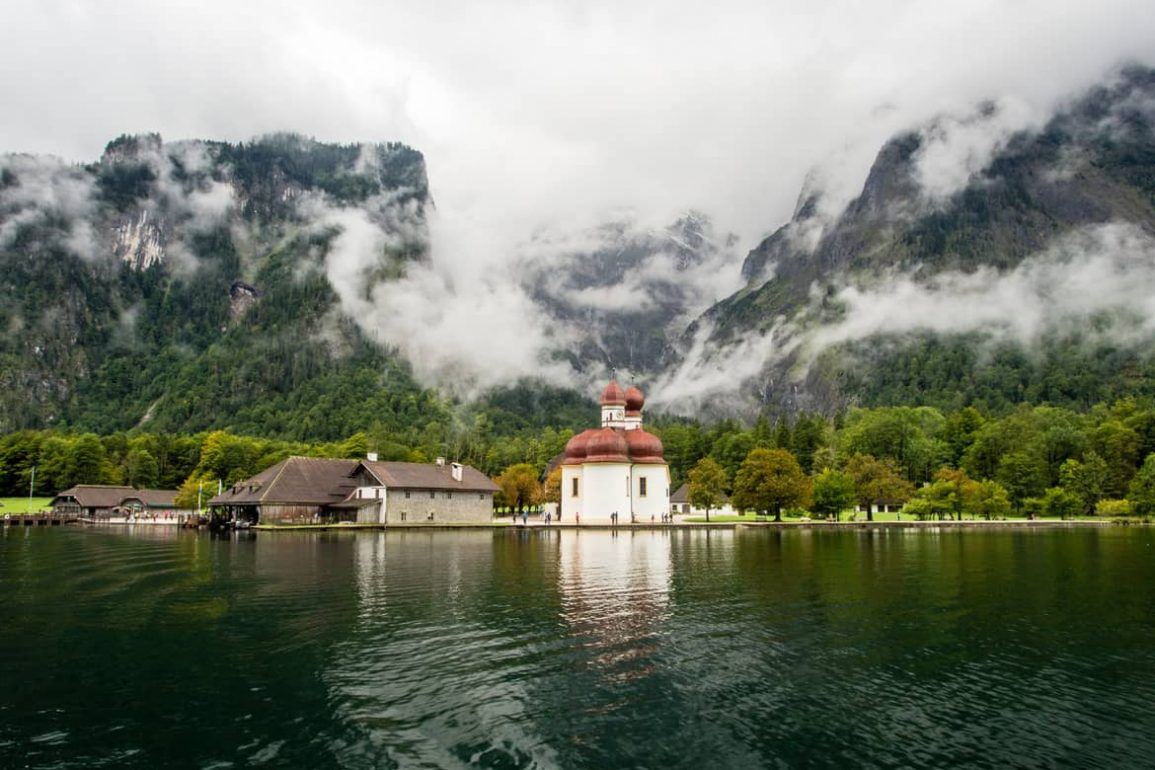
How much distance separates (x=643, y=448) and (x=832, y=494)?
943 inches

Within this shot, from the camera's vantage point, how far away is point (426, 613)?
2580 cm

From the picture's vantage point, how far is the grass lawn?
124 meters

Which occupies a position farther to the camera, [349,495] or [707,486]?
[707,486]

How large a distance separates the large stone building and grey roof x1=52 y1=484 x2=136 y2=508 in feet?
147

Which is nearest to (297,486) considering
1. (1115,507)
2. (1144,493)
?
(1115,507)

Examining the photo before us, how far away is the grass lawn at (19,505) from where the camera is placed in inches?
4881

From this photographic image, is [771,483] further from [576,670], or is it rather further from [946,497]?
[576,670]

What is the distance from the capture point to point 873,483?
101 metres

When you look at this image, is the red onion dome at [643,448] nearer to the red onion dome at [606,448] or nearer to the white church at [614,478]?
the white church at [614,478]

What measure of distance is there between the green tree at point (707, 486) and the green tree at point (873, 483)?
17791 mm

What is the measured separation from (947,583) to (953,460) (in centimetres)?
11373

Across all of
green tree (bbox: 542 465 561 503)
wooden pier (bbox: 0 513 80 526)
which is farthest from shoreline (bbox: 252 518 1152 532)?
wooden pier (bbox: 0 513 80 526)

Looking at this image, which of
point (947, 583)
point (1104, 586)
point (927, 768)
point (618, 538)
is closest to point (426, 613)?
point (927, 768)

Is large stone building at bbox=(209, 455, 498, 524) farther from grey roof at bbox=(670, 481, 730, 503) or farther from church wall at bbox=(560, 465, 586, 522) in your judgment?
grey roof at bbox=(670, 481, 730, 503)
